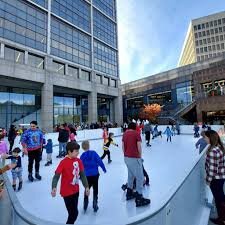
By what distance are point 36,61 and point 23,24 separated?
4.80m

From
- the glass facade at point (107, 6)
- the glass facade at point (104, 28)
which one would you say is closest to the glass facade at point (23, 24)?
the glass facade at point (104, 28)

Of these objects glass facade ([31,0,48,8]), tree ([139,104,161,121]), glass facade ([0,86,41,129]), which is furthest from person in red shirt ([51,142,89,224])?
tree ([139,104,161,121])

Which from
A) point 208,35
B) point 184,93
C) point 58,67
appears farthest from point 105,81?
point 208,35

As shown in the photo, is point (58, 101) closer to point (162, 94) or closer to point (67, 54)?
point (67, 54)

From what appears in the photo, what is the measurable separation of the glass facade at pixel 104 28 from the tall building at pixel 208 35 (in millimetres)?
55027

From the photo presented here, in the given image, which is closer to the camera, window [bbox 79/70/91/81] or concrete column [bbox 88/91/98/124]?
window [bbox 79/70/91/81]

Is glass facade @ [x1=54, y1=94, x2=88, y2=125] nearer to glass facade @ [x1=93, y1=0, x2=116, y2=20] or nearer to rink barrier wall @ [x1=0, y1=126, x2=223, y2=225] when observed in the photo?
glass facade @ [x1=93, y1=0, x2=116, y2=20]

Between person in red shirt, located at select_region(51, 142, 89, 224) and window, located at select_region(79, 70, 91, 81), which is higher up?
window, located at select_region(79, 70, 91, 81)

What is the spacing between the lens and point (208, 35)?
83.4 m

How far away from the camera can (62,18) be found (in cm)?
3189

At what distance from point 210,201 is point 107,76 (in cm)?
3660

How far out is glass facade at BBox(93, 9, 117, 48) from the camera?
1531 inches

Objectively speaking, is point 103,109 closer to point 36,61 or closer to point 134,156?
point 36,61

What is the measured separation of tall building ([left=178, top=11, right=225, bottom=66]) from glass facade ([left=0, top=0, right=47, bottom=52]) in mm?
72743
